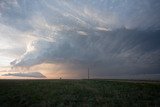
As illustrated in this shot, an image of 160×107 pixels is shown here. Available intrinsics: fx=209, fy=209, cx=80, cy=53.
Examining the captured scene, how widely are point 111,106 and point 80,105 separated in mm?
4447

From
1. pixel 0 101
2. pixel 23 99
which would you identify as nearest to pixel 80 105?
pixel 23 99

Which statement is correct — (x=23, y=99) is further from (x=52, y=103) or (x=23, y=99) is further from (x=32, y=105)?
(x=52, y=103)

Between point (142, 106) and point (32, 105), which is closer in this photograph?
point (142, 106)

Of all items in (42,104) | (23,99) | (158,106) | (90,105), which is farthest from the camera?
(23,99)

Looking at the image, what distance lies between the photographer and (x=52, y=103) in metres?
32.4

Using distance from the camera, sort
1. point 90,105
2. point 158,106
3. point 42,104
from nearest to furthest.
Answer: point 158,106 < point 90,105 < point 42,104

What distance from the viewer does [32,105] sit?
108 ft

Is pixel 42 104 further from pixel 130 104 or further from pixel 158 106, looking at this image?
pixel 158 106

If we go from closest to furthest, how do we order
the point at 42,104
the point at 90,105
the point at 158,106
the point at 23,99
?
1. the point at 158,106
2. the point at 90,105
3. the point at 42,104
4. the point at 23,99

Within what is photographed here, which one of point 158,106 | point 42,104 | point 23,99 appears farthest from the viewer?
point 23,99

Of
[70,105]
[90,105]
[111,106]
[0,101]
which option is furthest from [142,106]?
[0,101]

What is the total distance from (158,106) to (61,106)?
13.2 meters

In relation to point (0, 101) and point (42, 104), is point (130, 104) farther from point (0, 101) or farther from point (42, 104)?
point (0, 101)

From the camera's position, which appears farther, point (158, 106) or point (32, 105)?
point (32, 105)
